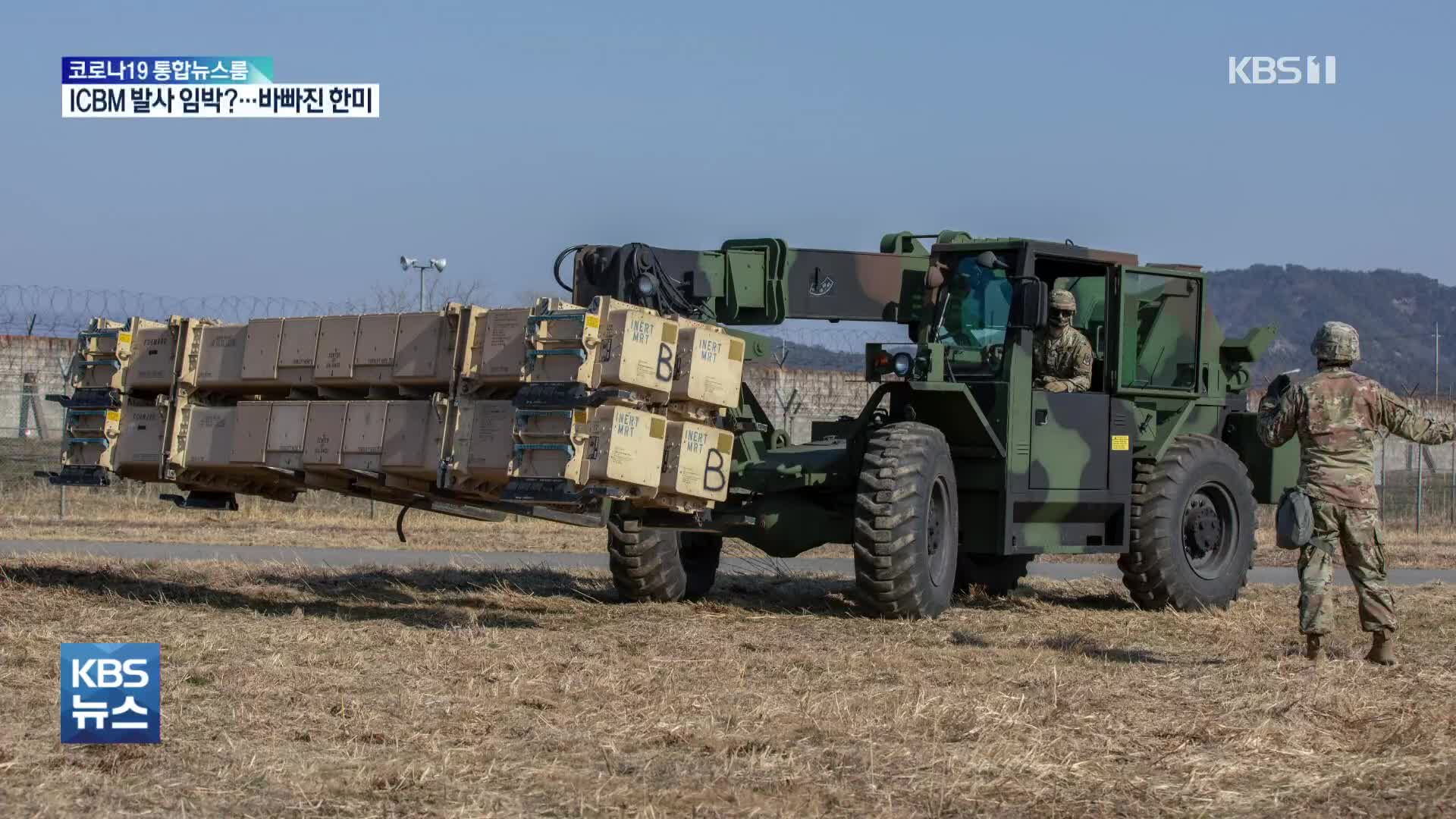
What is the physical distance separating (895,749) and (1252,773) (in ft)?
4.62

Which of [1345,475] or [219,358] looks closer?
[1345,475]

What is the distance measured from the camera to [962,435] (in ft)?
41.7

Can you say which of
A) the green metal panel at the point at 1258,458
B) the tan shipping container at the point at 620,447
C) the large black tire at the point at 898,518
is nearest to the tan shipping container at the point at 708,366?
the tan shipping container at the point at 620,447

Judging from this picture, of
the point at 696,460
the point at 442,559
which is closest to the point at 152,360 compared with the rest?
the point at 696,460

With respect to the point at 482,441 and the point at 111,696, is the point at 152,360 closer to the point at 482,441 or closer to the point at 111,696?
the point at 482,441

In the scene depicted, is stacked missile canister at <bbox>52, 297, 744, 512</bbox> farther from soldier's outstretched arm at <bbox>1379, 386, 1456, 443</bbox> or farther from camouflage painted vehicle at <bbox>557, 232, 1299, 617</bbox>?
soldier's outstretched arm at <bbox>1379, 386, 1456, 443</bbox>

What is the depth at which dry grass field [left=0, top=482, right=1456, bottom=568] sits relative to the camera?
65.5 feet

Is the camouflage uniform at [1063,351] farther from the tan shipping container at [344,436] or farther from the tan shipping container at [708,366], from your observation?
the tan shipping container at [344,436]

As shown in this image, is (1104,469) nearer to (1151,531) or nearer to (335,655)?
(1151,531)

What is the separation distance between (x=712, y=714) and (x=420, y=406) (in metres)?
3.79

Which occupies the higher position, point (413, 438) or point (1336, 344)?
point (1336, 344)

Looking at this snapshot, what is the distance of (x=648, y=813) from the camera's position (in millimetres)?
6012

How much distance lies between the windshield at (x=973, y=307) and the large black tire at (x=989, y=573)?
2444mm

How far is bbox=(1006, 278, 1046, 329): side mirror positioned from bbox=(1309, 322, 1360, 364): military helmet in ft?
8.29
